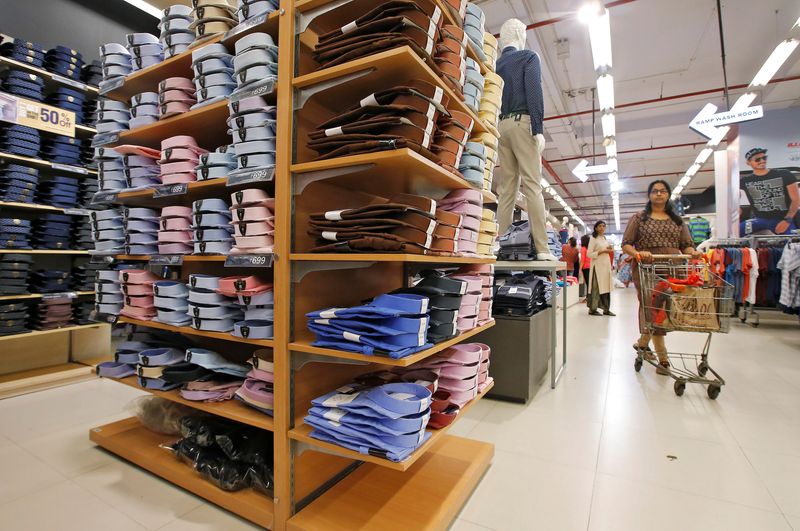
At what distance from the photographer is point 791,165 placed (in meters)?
7.89

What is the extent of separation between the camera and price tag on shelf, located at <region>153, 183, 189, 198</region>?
1906 mm

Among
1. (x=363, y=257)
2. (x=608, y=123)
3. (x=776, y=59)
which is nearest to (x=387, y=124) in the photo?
(x=363, y=257)

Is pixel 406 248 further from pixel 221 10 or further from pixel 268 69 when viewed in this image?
pixel 221 10

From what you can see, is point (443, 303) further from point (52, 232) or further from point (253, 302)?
point (52, 232)

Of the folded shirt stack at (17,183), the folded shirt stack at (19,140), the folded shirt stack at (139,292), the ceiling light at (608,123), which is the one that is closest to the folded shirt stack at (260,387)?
the folded shirt stack at (139,292)

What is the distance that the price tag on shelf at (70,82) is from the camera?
359 centimetres

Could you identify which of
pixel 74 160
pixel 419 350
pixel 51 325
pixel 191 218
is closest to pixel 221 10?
pixel 191 218

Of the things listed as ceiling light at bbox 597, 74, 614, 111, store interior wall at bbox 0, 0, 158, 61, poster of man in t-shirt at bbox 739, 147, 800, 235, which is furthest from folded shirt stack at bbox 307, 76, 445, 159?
poster of man in t-shirt at bbox 739, 147, 800, 235

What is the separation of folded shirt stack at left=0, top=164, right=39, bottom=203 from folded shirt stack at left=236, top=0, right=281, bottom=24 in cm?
301

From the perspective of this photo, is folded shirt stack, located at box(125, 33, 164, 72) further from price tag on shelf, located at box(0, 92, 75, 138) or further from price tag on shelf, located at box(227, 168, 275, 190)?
price tag on shelf, located at box(0, 92, 75, 138)

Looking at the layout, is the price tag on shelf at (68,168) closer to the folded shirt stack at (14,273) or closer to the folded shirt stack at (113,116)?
the folded shirt stack at (14,273)

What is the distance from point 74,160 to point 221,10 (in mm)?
2945

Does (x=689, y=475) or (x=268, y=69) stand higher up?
(x=268, y=69)

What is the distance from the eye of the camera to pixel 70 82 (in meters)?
3.69
